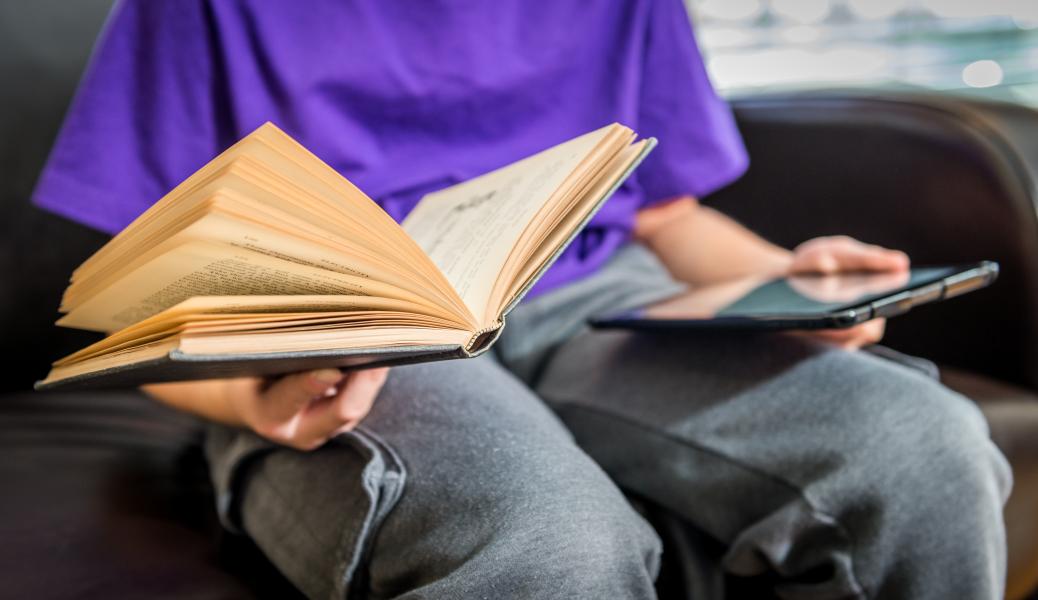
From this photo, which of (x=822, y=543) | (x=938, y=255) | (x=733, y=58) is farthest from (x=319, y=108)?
(x=733, y=58)

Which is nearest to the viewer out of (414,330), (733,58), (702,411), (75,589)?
(414,330)

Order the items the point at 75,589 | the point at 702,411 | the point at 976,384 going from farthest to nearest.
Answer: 1. the point at 976,384
2. the point at 702,411
3. the point at 75,589

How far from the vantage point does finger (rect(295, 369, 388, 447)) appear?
0.46 m

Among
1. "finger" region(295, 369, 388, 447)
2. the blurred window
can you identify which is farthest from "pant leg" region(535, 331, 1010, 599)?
the blurred window

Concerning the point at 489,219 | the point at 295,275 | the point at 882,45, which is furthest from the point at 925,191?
the point at 882,45

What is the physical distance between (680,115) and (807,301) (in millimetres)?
316

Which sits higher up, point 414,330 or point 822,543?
point 414,330

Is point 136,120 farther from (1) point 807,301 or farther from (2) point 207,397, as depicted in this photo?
(1) point 807,301

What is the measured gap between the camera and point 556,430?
0.55 metres

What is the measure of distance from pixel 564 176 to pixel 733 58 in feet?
3.85

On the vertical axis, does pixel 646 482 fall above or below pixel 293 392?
below

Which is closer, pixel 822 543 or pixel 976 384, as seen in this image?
pixel 822 543

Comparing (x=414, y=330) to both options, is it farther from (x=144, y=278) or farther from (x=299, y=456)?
(x=299, y=456)

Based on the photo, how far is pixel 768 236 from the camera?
999 millimetres
